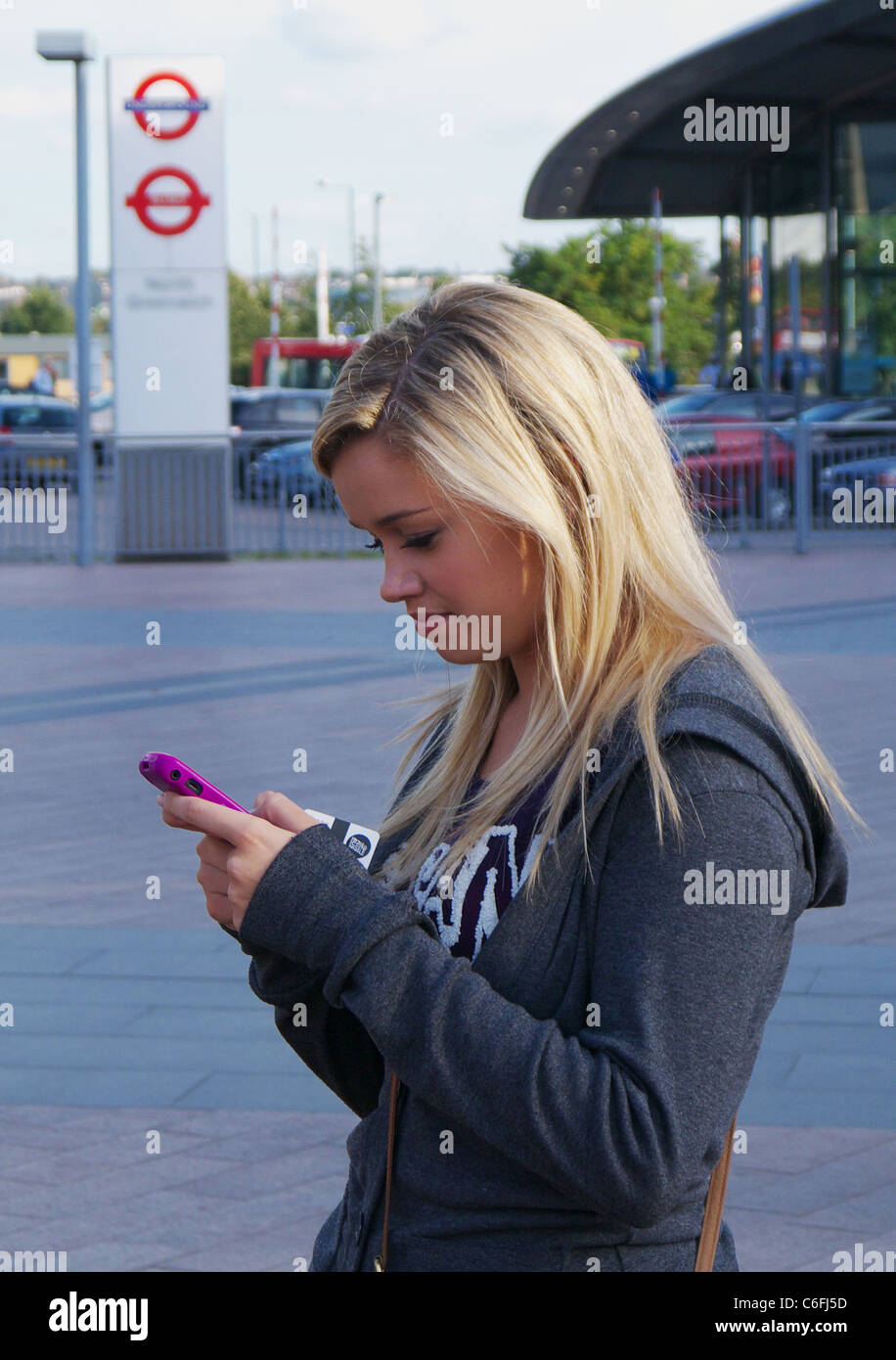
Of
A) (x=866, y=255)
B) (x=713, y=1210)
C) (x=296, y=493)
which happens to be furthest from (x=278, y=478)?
(x=713, y=1210)

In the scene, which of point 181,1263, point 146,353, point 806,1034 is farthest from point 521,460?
point 146,353

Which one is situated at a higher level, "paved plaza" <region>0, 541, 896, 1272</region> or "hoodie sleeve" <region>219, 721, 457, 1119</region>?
"hoodie sleeve" <region>219, 721, 457, 1119</region>

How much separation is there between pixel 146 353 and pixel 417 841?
16.0 m

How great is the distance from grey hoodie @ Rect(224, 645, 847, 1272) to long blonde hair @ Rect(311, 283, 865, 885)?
4 centimetres

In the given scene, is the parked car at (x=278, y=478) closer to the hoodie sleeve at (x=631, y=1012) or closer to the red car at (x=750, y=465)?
the red car at (x=750, y=465)

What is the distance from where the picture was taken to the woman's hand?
1463 mm

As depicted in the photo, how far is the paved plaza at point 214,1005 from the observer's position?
345 cm

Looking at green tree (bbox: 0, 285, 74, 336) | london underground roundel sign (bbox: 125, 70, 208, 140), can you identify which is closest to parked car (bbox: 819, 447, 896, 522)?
london underground roundel sign (bbox: 125, 70, 208, 140)

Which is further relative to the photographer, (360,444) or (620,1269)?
(360,444)

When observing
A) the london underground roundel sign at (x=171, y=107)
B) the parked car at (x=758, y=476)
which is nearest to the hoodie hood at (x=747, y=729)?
the parked car at (x=758, y=476)

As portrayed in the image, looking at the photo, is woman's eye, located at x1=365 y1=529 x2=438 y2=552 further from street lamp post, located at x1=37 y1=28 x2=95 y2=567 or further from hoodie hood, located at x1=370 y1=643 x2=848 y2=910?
street lamp post, located at x1=37 y1=28 x2=95 y2=567

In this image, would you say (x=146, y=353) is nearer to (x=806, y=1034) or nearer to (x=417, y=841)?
(x=806, y=1034)

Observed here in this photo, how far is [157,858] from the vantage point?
6.10 metres

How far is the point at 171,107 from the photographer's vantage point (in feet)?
55.9
